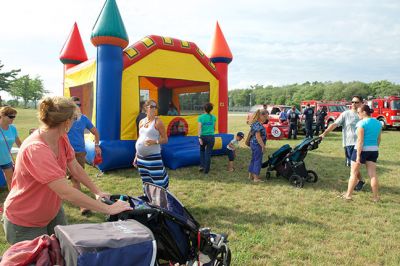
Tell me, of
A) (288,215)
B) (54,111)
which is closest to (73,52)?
(288,215)

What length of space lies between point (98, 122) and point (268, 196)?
4.19 m

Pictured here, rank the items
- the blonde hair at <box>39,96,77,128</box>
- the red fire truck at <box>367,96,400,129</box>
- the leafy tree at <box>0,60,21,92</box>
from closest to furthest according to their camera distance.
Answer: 1. the blonde hair at <box>39,96,77,128</box>
2. the red fire truck at <box>367,96,400,129</box>
3. the leafy tree at <box>0,60,21,92</box>

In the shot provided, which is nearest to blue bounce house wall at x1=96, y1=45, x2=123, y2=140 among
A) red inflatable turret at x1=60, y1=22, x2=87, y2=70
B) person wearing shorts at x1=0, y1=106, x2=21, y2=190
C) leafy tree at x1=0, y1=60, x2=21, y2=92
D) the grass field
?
the grass field

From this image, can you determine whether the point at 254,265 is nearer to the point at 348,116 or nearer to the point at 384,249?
the point at 384,249

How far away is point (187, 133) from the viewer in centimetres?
888

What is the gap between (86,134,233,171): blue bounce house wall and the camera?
287 inches

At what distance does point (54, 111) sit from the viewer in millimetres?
2025

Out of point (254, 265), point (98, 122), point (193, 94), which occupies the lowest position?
point (254, 265)

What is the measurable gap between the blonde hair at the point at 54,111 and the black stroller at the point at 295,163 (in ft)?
17.9

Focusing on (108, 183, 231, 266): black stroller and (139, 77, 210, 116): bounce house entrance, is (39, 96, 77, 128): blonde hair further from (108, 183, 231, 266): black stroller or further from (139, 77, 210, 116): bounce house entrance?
(139, 77, 210, 116): bounce house entrance

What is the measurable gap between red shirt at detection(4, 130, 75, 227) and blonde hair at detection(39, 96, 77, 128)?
11cm

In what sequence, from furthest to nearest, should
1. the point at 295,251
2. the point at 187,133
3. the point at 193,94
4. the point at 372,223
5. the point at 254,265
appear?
the point at 193,94, the point at 187,133, the point at 372,223, the point at 295,251, the point at 254,265

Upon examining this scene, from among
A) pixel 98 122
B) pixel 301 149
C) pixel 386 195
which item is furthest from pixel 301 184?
pixel 98 122

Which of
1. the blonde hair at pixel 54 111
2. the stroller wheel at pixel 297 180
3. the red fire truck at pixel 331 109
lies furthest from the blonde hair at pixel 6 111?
the red fire truck at pixel 331 109
